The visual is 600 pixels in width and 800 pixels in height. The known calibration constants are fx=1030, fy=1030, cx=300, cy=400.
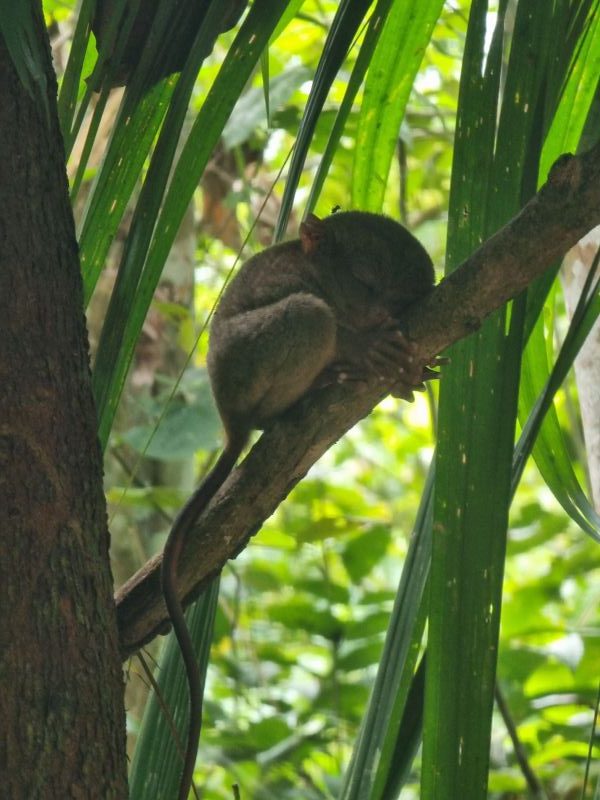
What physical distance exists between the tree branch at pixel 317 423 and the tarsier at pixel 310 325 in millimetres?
57

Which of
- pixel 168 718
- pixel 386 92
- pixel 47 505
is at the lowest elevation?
pixel 168 718

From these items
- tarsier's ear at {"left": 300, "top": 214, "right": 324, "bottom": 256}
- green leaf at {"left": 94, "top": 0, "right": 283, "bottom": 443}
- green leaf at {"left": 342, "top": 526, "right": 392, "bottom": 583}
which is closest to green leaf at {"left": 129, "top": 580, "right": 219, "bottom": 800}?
green leaf at {"left": 94, "top": 0, "right": 283, "bottom": 443}

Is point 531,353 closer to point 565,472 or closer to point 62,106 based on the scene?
point 565,472

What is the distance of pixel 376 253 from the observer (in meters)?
3.13

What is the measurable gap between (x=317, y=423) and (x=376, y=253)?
155 centimetres

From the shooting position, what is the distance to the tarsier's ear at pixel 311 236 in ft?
9.55

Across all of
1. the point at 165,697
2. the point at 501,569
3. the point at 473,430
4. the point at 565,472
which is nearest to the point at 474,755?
the point at 501,569

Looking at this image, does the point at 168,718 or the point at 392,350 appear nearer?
the point at 168,718

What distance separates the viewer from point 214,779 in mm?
5062

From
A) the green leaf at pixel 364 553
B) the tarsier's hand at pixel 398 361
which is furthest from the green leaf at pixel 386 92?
the green leaf at pixel 364 553

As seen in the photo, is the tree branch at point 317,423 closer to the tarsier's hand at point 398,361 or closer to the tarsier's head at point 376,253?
the tarsier's hand at point 398,361

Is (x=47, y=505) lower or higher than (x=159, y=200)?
lower

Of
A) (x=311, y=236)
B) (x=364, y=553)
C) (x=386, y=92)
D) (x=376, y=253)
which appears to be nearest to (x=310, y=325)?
(x=311, y=236)

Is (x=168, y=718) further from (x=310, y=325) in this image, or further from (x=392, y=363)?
(x=310, y=325)
